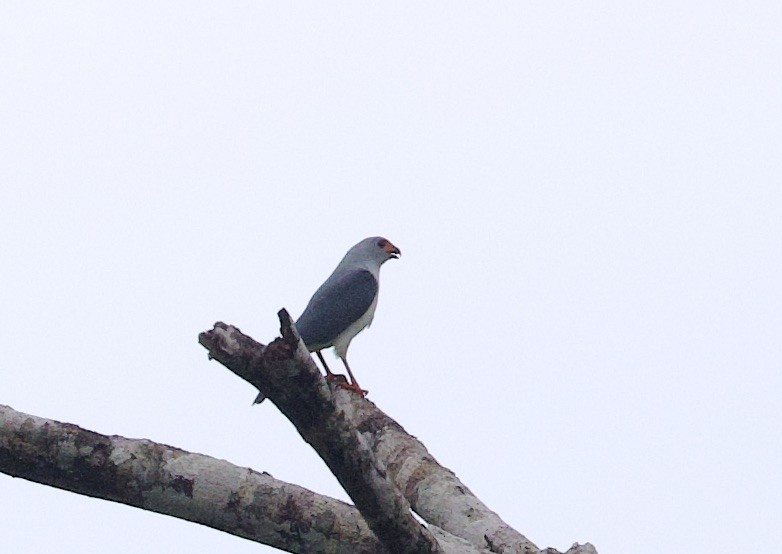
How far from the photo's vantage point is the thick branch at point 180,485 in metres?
3.63

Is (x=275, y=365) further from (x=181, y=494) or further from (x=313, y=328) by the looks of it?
(x=313, y=328)

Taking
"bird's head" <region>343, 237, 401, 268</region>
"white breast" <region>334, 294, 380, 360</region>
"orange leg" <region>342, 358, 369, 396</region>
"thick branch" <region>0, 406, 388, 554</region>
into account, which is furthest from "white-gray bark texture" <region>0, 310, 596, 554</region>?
"bird's head" <region>343, 237, 401, 268</region>

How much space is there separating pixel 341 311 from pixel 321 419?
5856 millimetres

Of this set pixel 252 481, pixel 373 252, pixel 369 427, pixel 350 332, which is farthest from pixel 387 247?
pixel 252 481

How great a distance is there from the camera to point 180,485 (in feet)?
12.3

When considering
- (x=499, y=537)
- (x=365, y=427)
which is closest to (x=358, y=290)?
(x=365, y=427)

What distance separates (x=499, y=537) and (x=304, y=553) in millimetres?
1305

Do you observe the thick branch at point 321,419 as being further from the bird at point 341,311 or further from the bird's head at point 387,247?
the bird's head at point 387,247

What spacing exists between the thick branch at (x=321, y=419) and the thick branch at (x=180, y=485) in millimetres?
220

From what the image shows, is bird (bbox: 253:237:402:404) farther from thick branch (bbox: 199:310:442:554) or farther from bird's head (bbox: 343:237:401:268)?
thick branch (bbox: 199:310:442:554)

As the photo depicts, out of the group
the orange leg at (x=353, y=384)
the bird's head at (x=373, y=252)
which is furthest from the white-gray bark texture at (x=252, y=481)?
the bird's head at (x=373, y=252)

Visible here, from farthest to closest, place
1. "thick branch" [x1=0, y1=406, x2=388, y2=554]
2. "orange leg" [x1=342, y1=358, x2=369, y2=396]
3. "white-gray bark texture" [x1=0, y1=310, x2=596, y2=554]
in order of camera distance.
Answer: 1. "orange leg" [x1=342, y1=358, x2=369, y2=396]
2. "thick branch" [x1=0, y1=406, x2=388, y2=554]
3. "white-gray bark texture" [x1=0, y1=310, x2=596, y2=554]

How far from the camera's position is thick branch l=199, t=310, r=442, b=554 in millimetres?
3100

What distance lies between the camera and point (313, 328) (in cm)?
900
